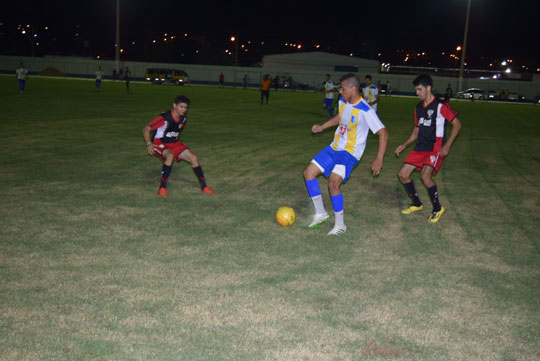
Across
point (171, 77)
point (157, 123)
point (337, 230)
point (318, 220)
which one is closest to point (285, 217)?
point (318, 220)

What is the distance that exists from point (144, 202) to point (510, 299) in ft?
16.4

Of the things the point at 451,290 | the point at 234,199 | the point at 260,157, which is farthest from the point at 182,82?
the point at 451,290

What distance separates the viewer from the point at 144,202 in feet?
23.0

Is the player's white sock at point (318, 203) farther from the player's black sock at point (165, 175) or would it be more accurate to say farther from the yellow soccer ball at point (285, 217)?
the player's black sock at point (165, 175)

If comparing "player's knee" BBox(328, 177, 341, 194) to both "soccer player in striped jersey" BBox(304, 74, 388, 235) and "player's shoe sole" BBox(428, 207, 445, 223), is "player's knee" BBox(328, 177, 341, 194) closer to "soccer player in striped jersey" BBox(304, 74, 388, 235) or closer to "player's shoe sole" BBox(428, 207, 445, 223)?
"soccer player in striped jersey" BBox(304, 74, 388, 235)

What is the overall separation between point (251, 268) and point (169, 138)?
3623mm

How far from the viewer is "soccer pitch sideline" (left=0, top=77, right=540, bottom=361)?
338 cm

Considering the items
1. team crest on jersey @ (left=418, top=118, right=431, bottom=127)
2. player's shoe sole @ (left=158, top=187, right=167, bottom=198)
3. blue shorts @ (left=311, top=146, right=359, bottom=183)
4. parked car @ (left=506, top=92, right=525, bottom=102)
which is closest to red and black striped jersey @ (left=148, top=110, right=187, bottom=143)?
player's shoe sole @ (left=158, top=187, right=167, bottom=198)

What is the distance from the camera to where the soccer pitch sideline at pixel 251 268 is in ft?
11.1

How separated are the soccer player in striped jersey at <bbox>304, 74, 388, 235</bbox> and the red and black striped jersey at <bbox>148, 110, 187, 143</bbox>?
8.39ft

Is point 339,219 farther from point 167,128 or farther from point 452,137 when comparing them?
point 167,128

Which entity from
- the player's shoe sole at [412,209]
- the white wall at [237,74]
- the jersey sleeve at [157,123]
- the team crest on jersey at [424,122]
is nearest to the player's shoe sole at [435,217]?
the player's shoe sole at [412,209]

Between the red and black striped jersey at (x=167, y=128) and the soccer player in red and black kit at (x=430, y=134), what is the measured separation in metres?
3.52

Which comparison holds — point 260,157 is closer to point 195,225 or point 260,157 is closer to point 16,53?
point 195,225
